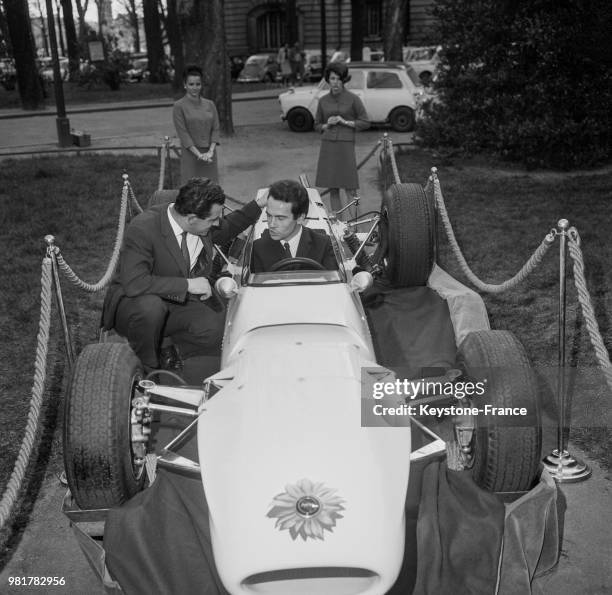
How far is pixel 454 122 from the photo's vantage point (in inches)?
559

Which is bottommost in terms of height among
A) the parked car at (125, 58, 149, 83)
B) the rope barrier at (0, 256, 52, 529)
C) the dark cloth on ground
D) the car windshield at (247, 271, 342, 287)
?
the parked car at (125, 58, 149, 83)

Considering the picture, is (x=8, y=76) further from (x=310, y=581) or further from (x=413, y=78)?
(x=310, y=581)

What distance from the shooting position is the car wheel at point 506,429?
12.0ft

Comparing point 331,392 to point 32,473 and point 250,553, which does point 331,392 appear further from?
point 32,473

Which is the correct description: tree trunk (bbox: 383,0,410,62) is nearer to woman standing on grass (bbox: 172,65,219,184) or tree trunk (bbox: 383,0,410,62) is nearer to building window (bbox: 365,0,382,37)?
woman standing on grass (bbox: 172,65,219,184)

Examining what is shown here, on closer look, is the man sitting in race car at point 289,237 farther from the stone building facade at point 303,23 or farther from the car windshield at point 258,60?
the stone building facade at point 303,23

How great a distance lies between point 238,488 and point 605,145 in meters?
11.7

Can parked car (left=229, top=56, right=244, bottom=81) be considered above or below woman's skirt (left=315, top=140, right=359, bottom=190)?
below

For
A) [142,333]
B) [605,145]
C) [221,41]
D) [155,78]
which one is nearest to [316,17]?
[155,78]

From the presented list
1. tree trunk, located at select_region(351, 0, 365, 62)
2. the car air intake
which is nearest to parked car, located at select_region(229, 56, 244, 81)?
tree trunk, located at select_region(351, 0, 365, 62)

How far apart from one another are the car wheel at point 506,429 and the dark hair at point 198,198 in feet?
6.48

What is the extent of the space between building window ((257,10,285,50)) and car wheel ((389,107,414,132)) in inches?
1433

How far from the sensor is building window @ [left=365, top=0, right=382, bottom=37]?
4966cm

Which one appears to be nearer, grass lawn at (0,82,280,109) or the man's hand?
the man's hand
